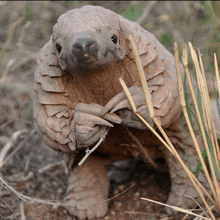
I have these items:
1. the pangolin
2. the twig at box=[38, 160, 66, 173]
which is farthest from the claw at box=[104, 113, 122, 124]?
the twig at box=[38, 160, 66, 173]

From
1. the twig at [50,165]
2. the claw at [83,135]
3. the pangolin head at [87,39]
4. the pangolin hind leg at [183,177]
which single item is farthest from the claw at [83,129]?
the twig at [50,165]

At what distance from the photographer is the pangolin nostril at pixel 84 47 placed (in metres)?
1.48

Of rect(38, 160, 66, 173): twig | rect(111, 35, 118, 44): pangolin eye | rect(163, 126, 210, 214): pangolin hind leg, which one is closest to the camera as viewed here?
rect(111, 35, 118, 44): pangolin eye

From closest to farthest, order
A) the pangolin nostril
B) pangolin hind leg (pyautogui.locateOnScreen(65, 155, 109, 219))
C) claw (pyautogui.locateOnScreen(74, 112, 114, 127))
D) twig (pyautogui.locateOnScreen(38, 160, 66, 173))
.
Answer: the pangolin nostril → claw (pyautogui.locateOnScreen(74, 112, 114, 127)) → pangolin hind leg (pyautogui.locateOnScreen(65, 155, 109, 219)) → twig (pyautogui.locateOnScreen(38, 160, 66, 173))

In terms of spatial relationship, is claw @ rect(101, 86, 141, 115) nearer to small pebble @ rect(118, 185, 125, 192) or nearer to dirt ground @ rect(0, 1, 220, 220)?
dirt ground @ rect(0, 1, 220, 220)

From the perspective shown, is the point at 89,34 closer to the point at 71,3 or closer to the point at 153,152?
the point at 153,152

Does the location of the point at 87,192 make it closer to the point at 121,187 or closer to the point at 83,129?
the point at 121,187

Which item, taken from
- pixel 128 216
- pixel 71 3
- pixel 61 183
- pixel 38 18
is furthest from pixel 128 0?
pixel 128 216

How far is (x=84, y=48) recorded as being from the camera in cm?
148

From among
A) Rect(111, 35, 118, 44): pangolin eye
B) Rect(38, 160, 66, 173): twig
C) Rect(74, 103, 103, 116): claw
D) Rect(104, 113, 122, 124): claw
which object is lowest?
Rect(38, 160, 66, 173): twig

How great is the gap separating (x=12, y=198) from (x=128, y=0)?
7.81 feet

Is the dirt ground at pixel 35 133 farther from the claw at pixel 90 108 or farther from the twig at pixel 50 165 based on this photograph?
the claw at pixel 90 108

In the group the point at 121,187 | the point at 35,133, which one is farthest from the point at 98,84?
the point at 35,133

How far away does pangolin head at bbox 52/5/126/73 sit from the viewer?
1.50 metres
